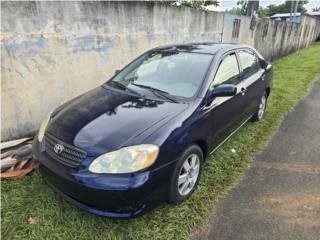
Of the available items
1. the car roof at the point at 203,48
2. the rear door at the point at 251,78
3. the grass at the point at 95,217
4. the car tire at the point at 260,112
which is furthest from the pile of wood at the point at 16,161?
the car tire at the point at 260,112

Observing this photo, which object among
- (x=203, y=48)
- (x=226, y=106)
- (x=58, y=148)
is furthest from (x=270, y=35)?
(x=58, y=148)

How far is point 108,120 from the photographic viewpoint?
2426 mm

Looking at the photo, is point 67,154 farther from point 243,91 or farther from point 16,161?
point 243,91

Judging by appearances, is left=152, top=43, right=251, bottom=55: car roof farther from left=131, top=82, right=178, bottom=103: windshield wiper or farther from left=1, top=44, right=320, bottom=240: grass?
left=1, top=44, right=320, bottom=240: grass

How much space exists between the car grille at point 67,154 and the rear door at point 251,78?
8.17 ft

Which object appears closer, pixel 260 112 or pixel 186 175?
pixel 186 175

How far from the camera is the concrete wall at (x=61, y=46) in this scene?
3.61 metres

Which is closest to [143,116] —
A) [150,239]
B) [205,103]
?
[205,103]

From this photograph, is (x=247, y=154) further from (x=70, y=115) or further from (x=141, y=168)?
(x=70, y=115)

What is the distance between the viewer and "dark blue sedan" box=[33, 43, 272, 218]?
6.73ft

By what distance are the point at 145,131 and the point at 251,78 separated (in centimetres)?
244

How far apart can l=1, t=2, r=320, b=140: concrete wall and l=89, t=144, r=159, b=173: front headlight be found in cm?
247

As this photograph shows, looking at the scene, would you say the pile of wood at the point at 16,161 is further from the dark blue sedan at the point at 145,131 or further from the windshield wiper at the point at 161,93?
the windshield wiper at the point at 161,93

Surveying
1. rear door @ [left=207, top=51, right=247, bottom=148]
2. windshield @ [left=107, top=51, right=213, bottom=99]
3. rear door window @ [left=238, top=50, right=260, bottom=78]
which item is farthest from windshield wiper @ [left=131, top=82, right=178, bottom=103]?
rear door window @ [left=238, top=50, right=260, bottom=78]
